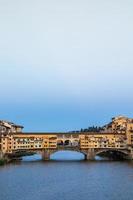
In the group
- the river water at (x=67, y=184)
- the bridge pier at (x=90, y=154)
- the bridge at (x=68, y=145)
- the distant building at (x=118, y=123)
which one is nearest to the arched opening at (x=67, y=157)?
the bridge at (x=68, y=145)

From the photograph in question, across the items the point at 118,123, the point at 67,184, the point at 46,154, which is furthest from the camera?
the point at 118,123

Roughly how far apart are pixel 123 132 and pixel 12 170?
27542mm

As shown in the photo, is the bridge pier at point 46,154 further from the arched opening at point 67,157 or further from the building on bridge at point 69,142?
the arched opening at point 67,157

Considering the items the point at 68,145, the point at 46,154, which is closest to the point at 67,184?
the point at 46,154

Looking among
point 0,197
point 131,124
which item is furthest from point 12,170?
point 131,124

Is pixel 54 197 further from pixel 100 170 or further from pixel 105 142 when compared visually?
pixel 105 142

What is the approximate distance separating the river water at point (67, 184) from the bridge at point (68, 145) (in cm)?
1619

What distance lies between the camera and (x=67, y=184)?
1393 inches

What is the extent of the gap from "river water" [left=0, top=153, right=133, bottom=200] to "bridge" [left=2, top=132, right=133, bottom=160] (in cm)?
1619

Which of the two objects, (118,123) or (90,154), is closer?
(90,154)

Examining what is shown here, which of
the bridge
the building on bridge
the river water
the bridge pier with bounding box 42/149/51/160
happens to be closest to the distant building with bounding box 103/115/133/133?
the building on bridge

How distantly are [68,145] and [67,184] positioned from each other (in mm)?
29001

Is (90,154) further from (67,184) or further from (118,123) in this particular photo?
(67,184)

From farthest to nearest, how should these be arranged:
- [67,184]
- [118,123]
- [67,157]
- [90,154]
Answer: [67,157]
[118,123]
[90,154]
[67,184]
